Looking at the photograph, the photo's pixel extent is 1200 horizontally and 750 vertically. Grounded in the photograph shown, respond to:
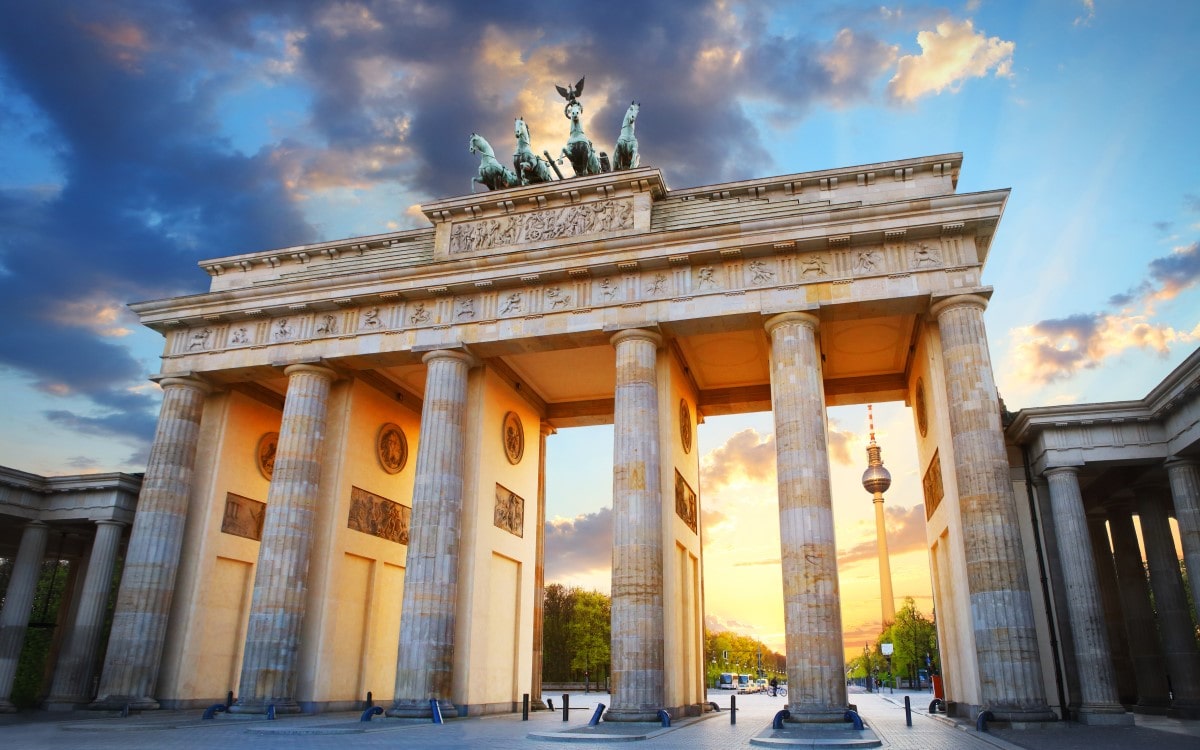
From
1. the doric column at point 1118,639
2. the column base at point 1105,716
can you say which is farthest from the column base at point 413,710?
the doric column at point 1118,639

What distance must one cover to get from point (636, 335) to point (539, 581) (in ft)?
38.7

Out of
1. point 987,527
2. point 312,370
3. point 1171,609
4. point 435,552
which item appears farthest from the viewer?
point 312,370

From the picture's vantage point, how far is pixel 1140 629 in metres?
23.1

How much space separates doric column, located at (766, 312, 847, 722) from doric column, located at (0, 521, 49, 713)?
2392 cm

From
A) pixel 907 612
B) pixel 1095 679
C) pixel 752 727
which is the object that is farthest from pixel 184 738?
pixel 907 612

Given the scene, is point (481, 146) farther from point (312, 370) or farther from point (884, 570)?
point (884, 570)

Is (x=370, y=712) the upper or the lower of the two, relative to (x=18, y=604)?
lower

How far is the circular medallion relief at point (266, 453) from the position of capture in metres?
27.8

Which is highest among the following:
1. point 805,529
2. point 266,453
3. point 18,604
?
point 266,453

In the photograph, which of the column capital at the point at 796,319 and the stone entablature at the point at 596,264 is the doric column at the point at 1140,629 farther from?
the column capital at the point at 796,319

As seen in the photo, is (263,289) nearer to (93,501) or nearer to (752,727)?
(93,501)

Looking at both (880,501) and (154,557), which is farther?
(880,501)

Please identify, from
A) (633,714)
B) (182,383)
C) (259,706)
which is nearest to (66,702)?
(259,706)

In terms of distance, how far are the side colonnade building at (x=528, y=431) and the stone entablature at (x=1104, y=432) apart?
186 centimetres
